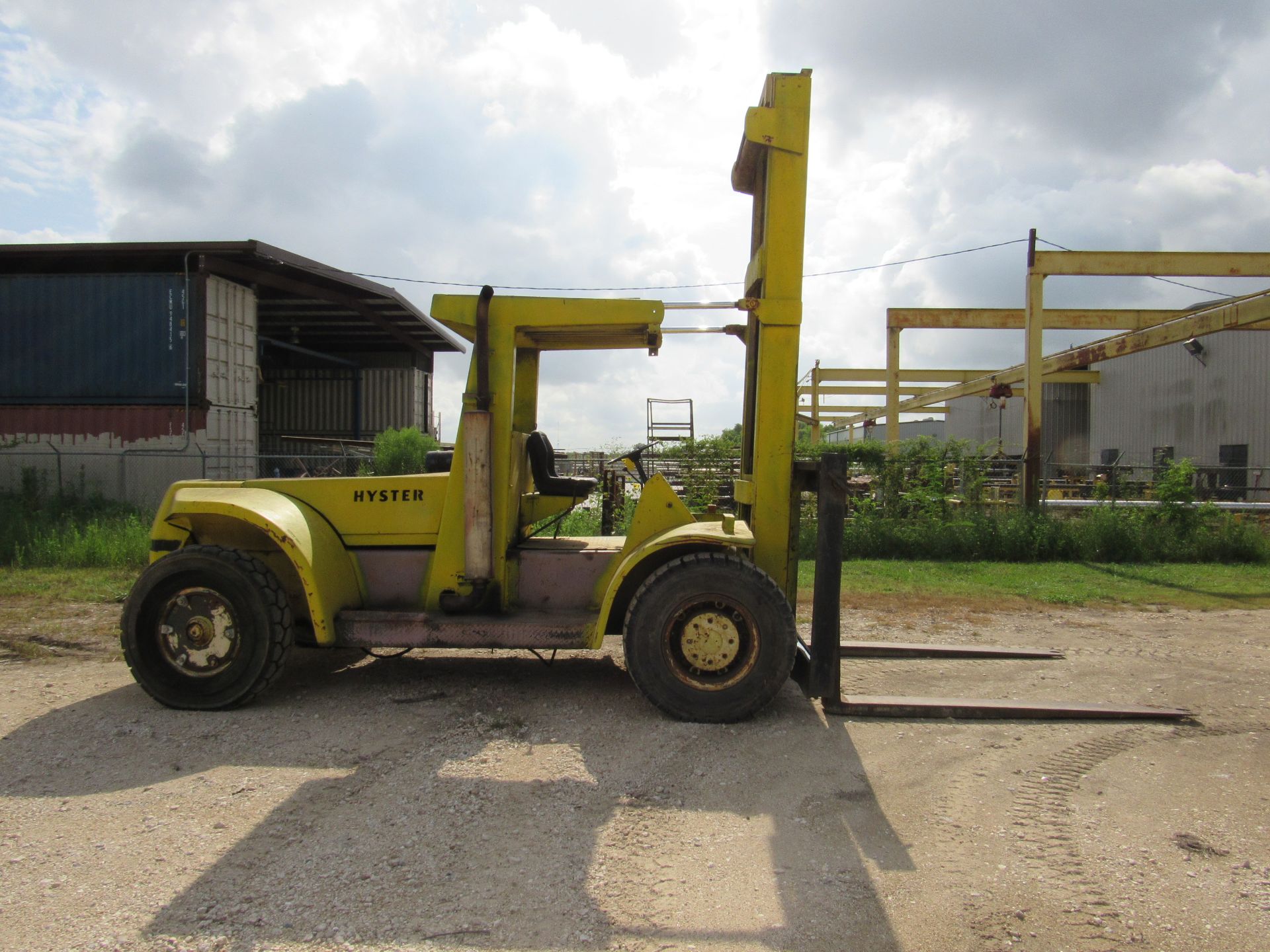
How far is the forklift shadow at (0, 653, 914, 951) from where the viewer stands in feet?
9.66

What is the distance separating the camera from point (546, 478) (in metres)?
5.95

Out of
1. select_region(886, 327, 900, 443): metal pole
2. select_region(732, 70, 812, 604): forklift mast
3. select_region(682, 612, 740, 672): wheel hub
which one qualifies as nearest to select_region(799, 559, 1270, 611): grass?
select_region(732, 70, 812, 604): forklift mast

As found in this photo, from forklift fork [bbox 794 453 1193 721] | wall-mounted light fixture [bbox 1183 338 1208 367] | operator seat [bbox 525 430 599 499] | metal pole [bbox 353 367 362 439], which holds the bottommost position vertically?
forklift fork [bbox 794 453 1193 721]

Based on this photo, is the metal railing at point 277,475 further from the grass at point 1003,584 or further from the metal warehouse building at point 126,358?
the grass at point 1003,584

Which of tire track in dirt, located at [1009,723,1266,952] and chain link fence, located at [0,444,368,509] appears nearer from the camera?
tire track in dirt, located at [1009,723,1266,952]

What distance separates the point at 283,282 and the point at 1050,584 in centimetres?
1554

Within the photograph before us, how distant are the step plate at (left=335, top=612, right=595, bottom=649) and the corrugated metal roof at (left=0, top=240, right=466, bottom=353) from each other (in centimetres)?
1287

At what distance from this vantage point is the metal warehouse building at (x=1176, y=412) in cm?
2259

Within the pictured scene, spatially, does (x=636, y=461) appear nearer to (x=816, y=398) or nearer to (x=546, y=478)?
(x=546, y=478)

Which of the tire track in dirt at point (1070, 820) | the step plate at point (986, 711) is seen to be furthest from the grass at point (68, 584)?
the tire track in dirt at point (1070, 820)

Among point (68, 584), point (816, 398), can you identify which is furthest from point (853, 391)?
point (68, 584)

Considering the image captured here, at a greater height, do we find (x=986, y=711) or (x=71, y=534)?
(x=71, y=534)

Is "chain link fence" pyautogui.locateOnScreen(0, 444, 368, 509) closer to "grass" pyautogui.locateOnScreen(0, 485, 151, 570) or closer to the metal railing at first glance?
the metal railing

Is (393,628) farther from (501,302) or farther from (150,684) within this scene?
(501,302)
